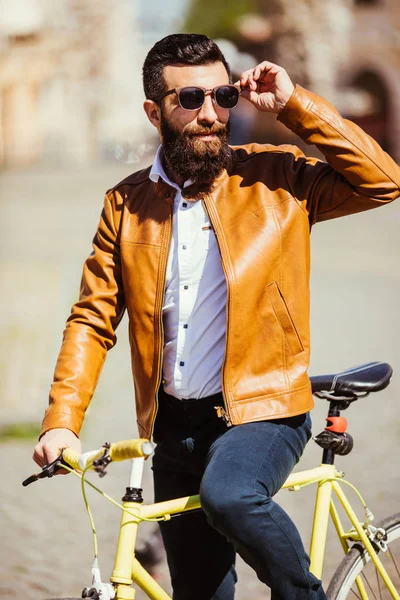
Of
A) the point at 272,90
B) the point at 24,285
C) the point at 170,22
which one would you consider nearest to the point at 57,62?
the point at 170,22

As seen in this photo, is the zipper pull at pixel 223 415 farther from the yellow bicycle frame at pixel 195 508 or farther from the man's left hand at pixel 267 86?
the man's left hand at pixel 267 86

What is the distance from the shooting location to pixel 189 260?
298 cm

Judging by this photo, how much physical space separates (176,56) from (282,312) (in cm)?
89

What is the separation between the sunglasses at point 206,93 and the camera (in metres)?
2.96

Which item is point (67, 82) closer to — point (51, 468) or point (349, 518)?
point (349, 518)

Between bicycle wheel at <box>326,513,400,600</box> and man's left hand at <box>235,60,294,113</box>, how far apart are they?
1.42 metres

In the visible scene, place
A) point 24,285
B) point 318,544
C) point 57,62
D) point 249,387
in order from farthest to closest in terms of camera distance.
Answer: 1. point 57,62
2. point 24,285
3. point 318,544
4. point 249,387

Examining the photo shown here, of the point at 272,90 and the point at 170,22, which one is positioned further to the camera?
the point at 170,22

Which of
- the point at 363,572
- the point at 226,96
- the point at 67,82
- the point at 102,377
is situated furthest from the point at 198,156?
the point at 67,82

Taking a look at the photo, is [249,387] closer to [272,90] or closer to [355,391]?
[355,391]

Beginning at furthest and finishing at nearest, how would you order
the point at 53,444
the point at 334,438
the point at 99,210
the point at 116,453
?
the point at 99,210 < the point at 334,438 < the point at 53,444 < the point at 116,453

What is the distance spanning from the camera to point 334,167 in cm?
289

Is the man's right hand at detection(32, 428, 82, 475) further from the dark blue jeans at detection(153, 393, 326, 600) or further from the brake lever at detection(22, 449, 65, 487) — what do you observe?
the dark blue jeans at detection(153, 393, 326, 600)

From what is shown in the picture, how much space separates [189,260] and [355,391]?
0.73 metres
